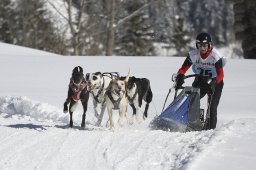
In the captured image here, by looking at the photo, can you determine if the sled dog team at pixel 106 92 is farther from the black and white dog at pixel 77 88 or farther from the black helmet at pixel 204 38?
the black helmet at pixel 204 38

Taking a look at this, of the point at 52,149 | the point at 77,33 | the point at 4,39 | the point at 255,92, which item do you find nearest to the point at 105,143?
the point at 52,149

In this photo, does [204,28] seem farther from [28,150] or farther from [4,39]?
[28,150]

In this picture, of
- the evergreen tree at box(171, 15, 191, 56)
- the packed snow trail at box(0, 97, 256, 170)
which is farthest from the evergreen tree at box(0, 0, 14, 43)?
the packed snow trail at box(0, 97, 256, 170)

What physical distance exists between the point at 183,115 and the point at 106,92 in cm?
142

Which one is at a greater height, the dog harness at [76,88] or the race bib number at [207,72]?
the race bib number at [207,72]

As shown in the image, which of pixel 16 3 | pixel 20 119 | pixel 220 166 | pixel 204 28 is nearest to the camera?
pixel 220 166

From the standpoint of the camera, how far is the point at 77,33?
100 ft

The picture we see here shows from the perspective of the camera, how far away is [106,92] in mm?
9477

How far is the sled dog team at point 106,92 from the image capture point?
9.41 m

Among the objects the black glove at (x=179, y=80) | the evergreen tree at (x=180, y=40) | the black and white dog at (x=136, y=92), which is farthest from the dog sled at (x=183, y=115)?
the evergreen tree at (x=180, y=40)

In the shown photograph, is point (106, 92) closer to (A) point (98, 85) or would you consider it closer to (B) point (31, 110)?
(A) point (98, 85)

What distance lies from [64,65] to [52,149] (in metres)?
10.9

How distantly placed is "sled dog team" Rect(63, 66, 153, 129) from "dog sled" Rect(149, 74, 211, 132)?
74 cm

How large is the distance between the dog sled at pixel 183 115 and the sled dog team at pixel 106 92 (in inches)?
29.0
